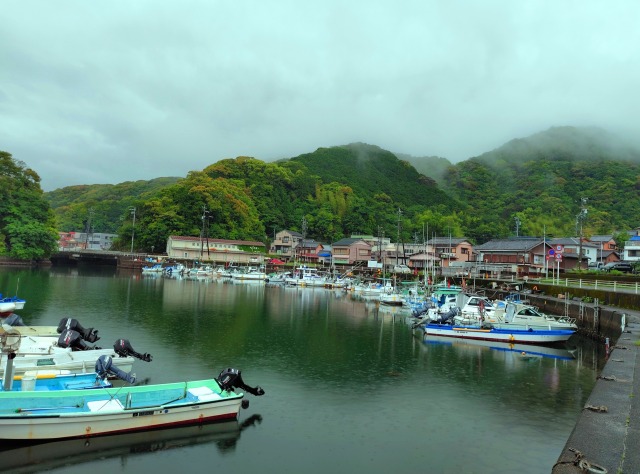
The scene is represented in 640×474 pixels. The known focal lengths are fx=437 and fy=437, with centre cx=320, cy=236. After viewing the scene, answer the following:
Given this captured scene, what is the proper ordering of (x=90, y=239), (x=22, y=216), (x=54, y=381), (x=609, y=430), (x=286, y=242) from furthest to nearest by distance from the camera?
1. (x=90, y=239)
2. (x=286, y=242)
3. (x=22, y=216)
4. (x=54, y=381)
5. (x=609, y=430)

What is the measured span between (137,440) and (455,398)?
30.1 ft

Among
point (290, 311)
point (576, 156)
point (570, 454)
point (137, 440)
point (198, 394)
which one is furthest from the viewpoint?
point (576, 156)

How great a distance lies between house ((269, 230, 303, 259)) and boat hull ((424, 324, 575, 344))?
66.0 meters

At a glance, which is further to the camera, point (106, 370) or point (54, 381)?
point (106, 370)

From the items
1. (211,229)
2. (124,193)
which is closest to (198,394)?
(211,229)

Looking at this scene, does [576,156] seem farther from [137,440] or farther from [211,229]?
[137,440]

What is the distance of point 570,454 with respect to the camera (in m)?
6.77

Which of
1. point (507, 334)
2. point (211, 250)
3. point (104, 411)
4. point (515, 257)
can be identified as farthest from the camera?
point (211, 250)

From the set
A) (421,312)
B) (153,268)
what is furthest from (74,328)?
(153,268)

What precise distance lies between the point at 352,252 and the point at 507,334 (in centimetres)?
5995

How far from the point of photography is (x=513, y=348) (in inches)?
867

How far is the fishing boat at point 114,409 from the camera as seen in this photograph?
891cm

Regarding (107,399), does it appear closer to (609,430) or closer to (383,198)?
(609,430)

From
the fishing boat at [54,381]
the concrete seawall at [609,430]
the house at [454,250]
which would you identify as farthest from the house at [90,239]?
the concrete seawall at [609,430]
